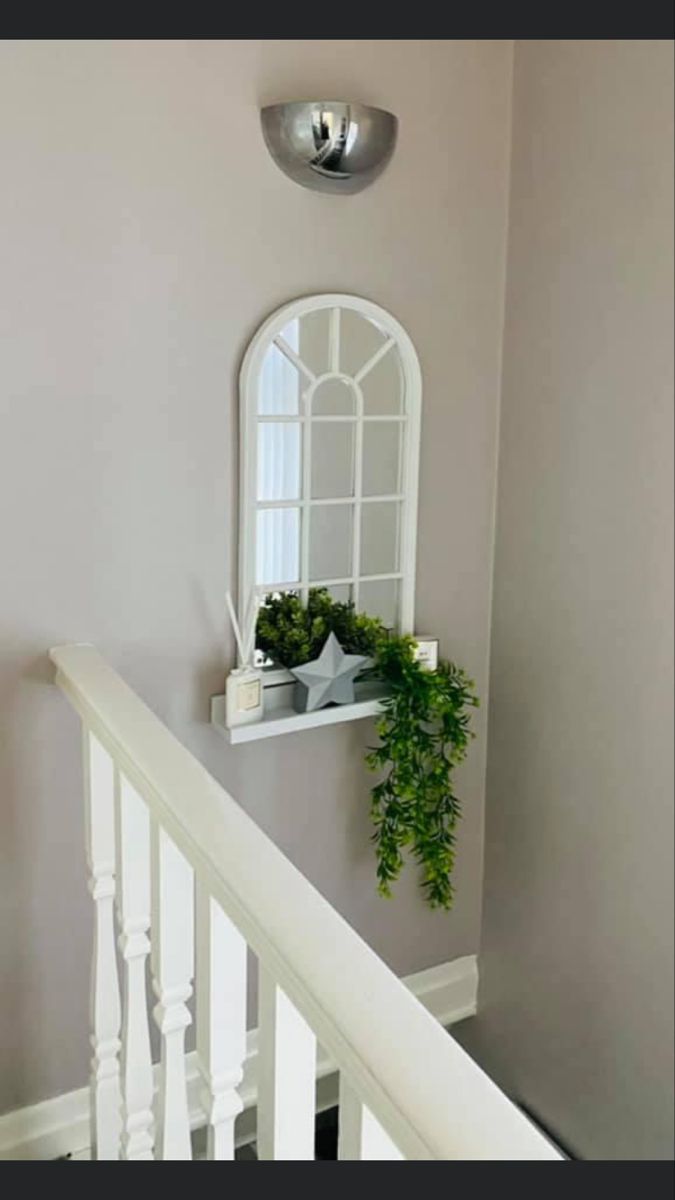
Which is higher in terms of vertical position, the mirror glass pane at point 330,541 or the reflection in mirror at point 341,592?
the mirror glass pane at point 330,541

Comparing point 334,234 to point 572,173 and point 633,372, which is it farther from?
point 633,372

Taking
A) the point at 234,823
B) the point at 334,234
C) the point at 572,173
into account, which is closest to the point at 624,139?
the point at 572,173

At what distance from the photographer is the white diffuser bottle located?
2.08 meters

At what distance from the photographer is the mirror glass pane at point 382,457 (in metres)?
2.26

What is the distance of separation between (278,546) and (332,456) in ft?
0.68

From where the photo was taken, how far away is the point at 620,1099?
2311 millimetres

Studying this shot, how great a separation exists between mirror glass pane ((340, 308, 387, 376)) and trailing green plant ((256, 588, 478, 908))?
440 millimetres

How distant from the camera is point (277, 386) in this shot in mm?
2107

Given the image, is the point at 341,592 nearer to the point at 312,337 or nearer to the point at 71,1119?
the point at 312,337

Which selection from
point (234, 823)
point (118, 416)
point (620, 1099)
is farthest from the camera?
point (620, 1099)

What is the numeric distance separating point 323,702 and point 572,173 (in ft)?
3.61

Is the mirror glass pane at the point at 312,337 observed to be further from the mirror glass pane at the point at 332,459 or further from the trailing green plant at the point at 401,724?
the trailing green plant at the point at 401,724


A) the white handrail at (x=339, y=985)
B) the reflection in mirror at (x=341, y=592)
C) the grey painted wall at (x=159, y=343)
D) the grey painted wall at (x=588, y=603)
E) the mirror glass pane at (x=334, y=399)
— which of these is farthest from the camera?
the reflection in mirror at (x=341, y=592)

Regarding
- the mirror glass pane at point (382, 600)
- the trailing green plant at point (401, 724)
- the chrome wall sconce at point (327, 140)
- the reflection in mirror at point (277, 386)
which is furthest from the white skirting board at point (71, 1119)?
the chrome wall sconce at point (327, 140)
